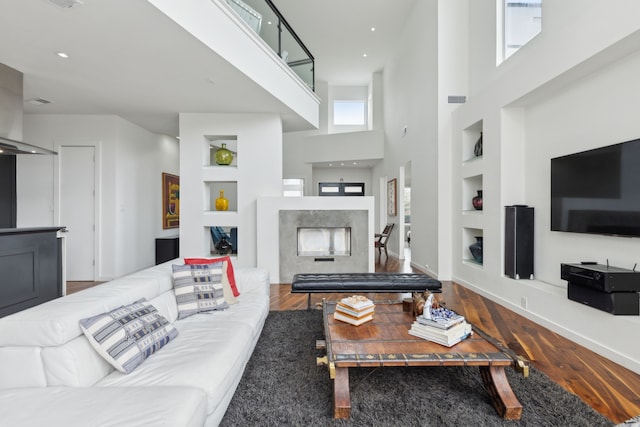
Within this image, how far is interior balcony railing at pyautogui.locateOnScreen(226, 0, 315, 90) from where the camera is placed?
164 inches

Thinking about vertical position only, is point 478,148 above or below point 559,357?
above

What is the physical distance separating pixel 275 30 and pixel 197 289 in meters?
4.03

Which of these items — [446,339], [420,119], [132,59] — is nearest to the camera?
[446,339]

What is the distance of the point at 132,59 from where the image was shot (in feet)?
10.7

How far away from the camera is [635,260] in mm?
2477

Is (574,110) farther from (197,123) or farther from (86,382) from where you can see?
(197,123)

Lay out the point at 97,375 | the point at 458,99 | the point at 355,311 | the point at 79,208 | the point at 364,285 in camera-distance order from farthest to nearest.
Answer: the point at 79,208 < the point at 458,99 < the point at 364,285 < the point at 355,311 < the point at 97,375

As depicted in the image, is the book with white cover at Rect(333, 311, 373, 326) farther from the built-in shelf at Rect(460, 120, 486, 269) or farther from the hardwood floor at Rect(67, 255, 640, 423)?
the built-in shelf at Rect(460, 120, 486, 269)

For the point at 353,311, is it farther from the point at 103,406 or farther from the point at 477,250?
the point at 477,250

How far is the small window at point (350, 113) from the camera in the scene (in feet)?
32.5

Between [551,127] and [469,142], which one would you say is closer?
[551,127]

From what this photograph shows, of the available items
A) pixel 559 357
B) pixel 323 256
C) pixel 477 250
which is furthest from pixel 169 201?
pixel 559 357

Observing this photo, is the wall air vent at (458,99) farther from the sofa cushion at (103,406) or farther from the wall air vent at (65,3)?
the sofa cushion at (103,406)

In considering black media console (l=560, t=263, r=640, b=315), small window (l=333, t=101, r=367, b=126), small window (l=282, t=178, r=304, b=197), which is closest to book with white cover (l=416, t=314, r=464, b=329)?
black media console (l=560, t=263, r=640, b=315)
